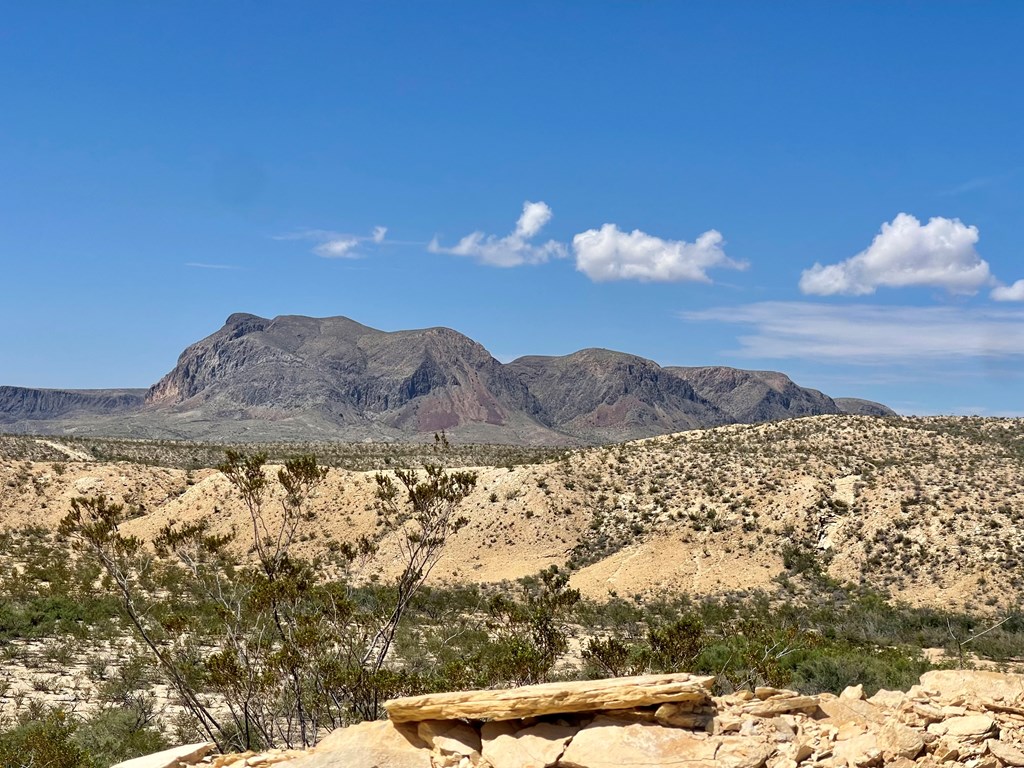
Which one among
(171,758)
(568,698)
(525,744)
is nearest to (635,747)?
(568,698)

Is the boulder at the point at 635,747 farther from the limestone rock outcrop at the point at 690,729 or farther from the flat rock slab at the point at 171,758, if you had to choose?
the flat rock slab at the point at 171,758

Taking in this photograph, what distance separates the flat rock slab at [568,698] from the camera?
22.0 ft

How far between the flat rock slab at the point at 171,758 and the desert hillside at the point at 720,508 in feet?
78.6

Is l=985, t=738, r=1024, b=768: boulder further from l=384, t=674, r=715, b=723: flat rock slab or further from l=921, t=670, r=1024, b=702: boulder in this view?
l=384, t=674, r=715, b=723: flat rock slab

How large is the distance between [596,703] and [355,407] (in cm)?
19038

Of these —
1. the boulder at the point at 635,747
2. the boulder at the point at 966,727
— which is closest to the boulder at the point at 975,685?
the boulder at the point at 966,727

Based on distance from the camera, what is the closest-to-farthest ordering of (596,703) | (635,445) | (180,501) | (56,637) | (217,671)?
(596,703) < (217,671) < (56,637) < (180,501) < (635,445)

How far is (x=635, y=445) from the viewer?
48.6 meters

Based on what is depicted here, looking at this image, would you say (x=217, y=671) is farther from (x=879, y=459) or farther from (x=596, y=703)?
(x=879, y=459)

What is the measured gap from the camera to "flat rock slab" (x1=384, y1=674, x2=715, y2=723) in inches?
264

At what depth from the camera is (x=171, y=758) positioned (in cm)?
765

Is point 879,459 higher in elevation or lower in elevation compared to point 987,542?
higher

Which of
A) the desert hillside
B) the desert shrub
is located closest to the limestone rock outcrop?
the desert shrub

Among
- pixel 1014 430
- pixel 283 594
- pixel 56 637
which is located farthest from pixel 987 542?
pixel 56 637
